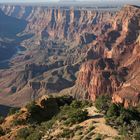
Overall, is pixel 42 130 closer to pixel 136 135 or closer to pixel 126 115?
pixel 126 115

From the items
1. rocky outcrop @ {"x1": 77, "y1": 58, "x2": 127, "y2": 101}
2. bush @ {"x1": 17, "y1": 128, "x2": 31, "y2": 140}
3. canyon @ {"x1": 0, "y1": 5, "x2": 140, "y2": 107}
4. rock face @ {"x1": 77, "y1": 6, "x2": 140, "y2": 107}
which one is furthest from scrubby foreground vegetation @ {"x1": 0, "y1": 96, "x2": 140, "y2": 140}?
rocky outcrop @ {"x1": 77, "y1": 58, "x2": 127, "y2": 101}

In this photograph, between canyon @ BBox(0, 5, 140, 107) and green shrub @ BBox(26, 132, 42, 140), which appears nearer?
green shrub @ BBox(26, 132, 42, 140)

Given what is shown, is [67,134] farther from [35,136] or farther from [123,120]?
[123,120]

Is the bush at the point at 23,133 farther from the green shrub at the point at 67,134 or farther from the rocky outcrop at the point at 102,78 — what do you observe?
the rocky outcrop at the point at 102,78

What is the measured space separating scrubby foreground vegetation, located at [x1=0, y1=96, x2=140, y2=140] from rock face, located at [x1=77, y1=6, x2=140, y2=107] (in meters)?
52.7

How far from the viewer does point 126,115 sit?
33719 mm

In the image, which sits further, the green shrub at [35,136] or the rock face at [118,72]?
the rock face at [118,72]

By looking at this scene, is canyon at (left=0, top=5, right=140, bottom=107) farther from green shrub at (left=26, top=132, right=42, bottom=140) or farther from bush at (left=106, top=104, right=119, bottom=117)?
green shrub at (left=26, top=132, right=42, bottom=140)

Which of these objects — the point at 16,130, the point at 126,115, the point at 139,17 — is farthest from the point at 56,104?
the point at 139,17

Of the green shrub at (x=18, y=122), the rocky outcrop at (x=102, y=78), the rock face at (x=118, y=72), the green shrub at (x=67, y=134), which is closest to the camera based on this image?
the green shrub at (x=67, y=134)

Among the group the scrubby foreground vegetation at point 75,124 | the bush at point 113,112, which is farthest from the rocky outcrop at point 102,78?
the bush at point 113,112

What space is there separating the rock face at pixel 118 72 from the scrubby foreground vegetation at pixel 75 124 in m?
52.7

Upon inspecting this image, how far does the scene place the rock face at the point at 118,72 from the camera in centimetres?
9875

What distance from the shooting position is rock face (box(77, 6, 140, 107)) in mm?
98750
